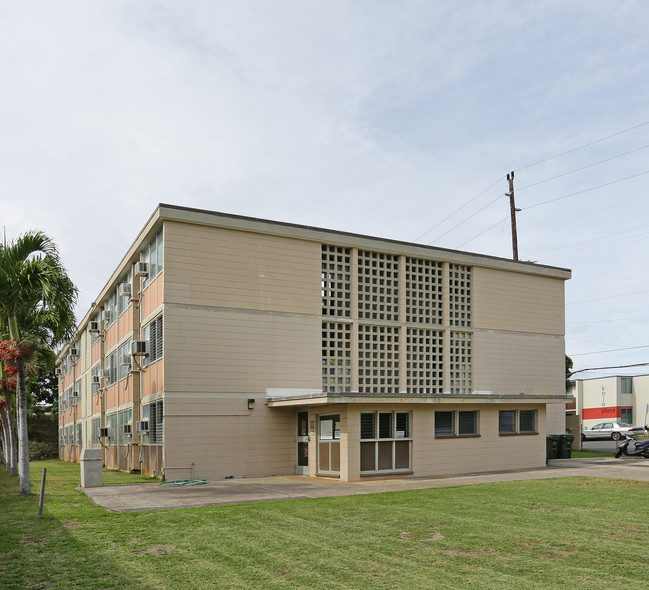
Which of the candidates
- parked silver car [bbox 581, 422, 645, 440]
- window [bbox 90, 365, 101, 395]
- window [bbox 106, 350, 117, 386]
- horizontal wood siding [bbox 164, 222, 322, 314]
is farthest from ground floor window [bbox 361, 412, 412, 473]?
parked silver car [bbox 581, 422, 645, 440]

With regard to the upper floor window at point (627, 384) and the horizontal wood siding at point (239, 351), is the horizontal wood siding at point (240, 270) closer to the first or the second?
the horizontal wood siding at point (239, 351)

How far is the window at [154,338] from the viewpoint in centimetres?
2364

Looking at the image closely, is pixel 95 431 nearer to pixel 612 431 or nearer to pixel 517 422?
pixel 517 422

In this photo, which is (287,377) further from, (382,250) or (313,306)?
(382,250)

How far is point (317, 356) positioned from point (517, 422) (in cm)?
733

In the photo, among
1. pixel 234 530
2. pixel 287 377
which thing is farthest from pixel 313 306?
pixel 234 530

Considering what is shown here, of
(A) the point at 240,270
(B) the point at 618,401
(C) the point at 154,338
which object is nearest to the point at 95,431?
(C) the point at 154,338

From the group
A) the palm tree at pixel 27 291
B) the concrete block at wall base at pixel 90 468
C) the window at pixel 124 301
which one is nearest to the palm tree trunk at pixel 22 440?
the palm tree at pixel 27 291

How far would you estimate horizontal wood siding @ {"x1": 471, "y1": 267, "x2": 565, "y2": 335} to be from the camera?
94.3ft

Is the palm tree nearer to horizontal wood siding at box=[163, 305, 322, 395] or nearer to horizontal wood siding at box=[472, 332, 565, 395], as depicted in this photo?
horizontal wood siding at box=[163, 305, 322, 395]

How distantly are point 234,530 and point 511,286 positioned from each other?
20.9 m

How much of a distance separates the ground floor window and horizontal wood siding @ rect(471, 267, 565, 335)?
774 centimetres

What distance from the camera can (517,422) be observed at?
24.9 metres

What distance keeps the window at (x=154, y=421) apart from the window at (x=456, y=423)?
8934mm
